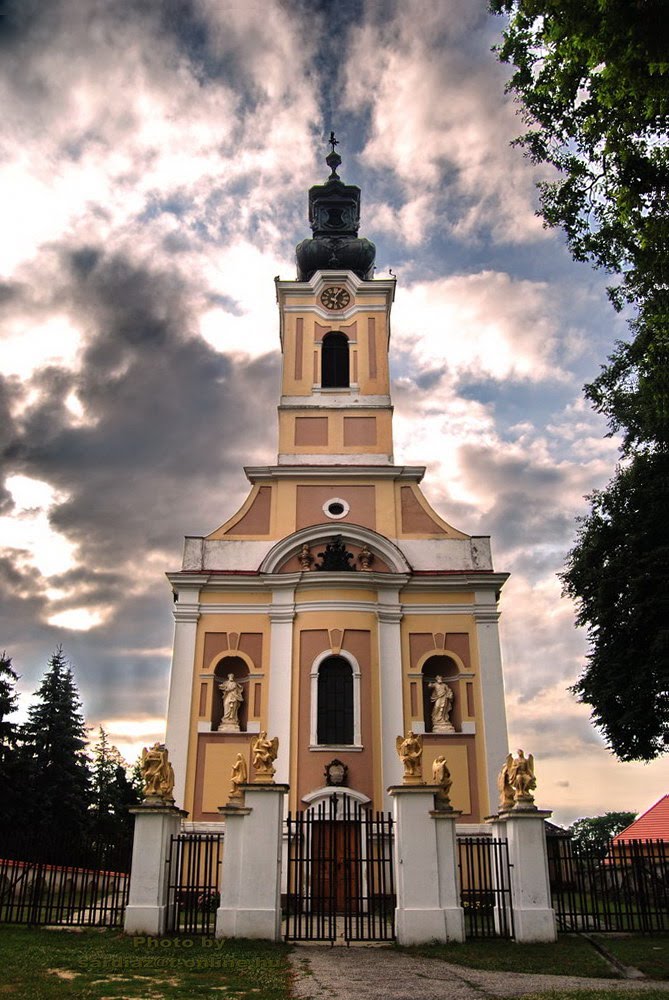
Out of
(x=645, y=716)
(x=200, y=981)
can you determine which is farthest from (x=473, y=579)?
(x=200, y=981)

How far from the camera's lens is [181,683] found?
22.0 metres

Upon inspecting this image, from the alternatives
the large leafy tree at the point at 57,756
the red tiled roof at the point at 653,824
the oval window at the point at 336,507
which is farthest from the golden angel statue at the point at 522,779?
the large leafy tree at the point at 57,756

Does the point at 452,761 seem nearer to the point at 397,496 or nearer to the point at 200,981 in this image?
the point at 397,496

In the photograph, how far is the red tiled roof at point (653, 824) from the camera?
3073cm

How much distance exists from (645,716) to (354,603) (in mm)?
7538

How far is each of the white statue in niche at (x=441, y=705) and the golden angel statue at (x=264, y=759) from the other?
8551mm

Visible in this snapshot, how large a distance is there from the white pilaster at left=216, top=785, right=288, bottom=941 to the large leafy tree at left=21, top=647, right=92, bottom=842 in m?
24.5

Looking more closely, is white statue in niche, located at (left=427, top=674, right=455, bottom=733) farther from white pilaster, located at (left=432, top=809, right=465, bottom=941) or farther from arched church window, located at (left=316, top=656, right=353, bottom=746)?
white pilaster, located at (left=432, top=809, right=465, bottom=941)

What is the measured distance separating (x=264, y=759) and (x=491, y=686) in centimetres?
966

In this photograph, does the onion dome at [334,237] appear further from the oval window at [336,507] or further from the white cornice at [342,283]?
the oval window at [336,507]

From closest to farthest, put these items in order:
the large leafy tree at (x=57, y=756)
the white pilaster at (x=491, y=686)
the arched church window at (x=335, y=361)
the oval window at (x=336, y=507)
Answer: the white pilaster at (x=491, y=686)
the oval window at (x=336, y=507)
the arched church window at (x=335, y=361)
the large leafy tree at (x=57, y=756)

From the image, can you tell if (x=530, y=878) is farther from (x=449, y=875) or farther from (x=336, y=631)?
(x=336, y=631)

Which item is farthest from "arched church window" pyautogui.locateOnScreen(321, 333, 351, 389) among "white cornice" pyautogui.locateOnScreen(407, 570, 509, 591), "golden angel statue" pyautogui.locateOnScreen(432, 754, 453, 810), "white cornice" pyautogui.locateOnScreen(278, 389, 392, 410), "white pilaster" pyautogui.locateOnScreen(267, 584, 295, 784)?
"golden angel statue" pyautogui.locateOnScreen(432, 754, 453, 810)

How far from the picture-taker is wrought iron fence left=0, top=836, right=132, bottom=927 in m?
13.5
